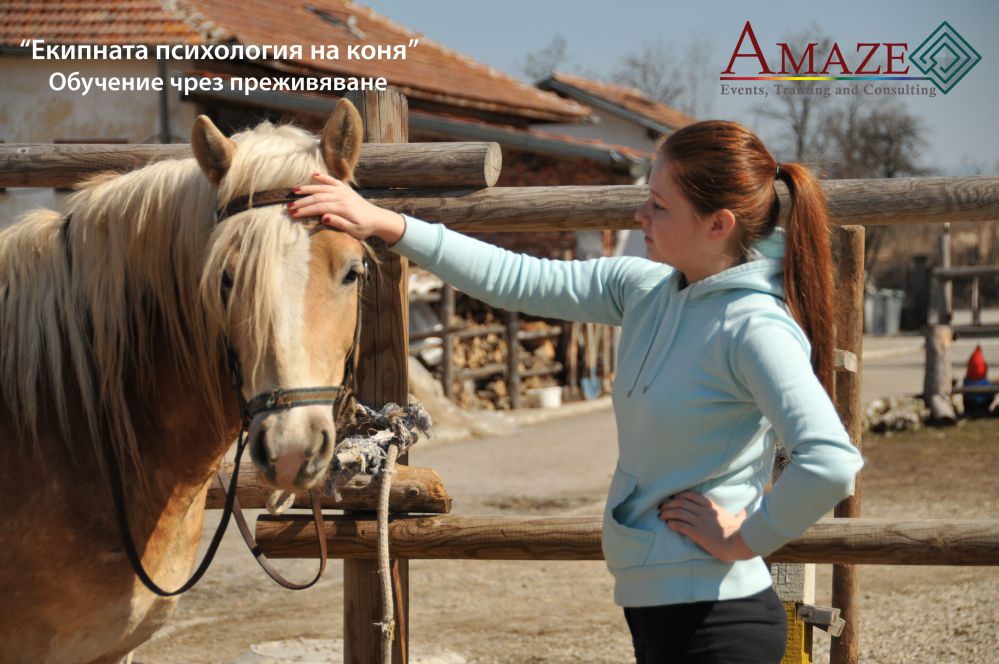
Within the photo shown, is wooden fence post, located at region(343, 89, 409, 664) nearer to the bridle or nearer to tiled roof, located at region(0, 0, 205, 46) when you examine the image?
the bridle

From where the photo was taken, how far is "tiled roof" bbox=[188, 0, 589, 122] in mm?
12406

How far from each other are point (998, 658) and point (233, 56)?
974cm

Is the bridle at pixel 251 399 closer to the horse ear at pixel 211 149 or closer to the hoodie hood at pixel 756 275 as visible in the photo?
the horse ear at pixel 211 149

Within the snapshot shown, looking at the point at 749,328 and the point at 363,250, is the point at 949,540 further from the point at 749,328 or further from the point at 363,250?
the point at 363,250

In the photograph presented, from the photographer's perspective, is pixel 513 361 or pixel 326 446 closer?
pixel 326 446

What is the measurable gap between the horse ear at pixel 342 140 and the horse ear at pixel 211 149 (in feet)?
0.66

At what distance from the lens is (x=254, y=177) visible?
2057mm

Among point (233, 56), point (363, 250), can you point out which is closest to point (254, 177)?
point (363, 250)

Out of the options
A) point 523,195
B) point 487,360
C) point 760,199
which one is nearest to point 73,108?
point 487,360

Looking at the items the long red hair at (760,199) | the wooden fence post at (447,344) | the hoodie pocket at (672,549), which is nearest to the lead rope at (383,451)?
the hoodie pocket at (672,549)

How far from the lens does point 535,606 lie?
5.34 metres

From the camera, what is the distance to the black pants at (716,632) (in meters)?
1.76

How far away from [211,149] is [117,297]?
428mm

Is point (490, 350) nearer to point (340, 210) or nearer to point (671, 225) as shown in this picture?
point (340, 210)
